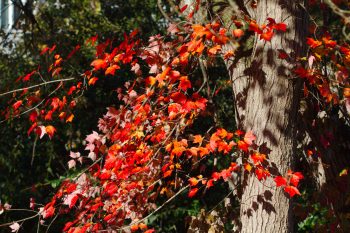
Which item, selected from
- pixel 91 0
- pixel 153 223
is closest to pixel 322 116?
pixel 153 223

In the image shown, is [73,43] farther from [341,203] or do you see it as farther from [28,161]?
[341,203]

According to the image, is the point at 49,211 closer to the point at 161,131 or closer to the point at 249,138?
the point at 161,131

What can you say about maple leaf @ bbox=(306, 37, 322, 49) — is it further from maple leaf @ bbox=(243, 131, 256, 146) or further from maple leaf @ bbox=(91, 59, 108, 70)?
maple leaf @ bbox=(91, 59, 108, 70)

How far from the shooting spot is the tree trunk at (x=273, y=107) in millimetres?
4711

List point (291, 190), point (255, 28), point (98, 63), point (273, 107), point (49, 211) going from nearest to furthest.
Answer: point (255, 28)
point (291, 190)
point (273, 107)
point (49, 211)
point (98, 63)

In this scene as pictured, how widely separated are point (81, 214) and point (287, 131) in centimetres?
213

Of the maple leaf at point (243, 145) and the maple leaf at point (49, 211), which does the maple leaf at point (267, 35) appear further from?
the maple leaf at point (49, 211)

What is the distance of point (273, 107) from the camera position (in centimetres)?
474

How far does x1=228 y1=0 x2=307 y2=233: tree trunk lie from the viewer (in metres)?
4.71

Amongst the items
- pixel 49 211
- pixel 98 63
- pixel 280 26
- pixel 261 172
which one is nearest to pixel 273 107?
pixel 261 172

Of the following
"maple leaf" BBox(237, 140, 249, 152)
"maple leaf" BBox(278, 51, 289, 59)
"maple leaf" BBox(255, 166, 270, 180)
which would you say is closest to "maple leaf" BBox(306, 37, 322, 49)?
"maple leaf" BBox(278, 51, 289, 59)

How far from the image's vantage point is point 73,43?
945 cm

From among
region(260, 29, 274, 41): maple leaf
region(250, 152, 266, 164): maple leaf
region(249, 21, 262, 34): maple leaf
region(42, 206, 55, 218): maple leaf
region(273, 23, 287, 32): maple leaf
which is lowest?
region(42, 206, 55, 218): maple leaf

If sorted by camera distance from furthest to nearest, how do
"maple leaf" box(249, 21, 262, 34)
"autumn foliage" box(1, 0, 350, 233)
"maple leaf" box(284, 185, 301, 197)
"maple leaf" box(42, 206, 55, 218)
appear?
"maple leaf" box(42, 206, 55, 218), "autumn foliage" box(1, 0, 350, 233), "maple leaf" box(284, 185, 301, 197), "maple leaf" box(249, 21, 262, 34)
